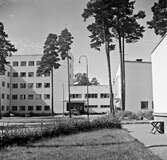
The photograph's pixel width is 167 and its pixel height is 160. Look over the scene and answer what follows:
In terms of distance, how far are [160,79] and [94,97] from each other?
2209 inches

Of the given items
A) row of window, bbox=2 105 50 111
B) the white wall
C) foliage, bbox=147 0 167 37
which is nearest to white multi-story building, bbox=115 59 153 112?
foliage, bbox=147 0 167 37

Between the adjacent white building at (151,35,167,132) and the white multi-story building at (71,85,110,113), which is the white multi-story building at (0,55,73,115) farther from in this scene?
the adjacent white building at (151,35,167,132)

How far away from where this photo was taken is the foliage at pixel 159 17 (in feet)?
112

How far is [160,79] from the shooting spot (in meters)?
19.0

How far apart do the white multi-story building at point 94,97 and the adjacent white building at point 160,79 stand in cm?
5352

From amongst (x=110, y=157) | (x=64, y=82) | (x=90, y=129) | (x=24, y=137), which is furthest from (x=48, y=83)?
(x=110, y=157)

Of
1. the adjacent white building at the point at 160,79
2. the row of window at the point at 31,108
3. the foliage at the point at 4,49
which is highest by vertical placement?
the foliage at the point at 4,49

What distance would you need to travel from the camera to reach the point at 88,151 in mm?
10586

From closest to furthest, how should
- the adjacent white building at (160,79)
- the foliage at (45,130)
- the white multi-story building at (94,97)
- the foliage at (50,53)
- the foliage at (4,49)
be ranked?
the foliage at (45,130)
the adjacent white building at (160,79)
the foliage at (4,49)
the foliage at (50,53)
the white multi-story building at (94,97)

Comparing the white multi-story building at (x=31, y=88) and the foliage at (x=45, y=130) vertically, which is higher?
the white multi-story building at (x=31, y=88)

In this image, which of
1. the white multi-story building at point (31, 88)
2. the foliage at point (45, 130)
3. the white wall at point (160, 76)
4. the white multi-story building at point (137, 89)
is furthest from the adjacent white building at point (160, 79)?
the white multi-story building at point (31, 88)

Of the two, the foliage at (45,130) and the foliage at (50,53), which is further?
the foliage at (50,53)

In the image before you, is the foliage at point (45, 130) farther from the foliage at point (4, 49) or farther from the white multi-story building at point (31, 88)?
the white multi-story building at point (31, 88)

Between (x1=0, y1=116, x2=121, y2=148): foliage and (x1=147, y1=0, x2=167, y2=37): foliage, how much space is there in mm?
16343
